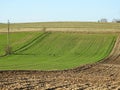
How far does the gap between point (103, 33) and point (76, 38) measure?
8.67m

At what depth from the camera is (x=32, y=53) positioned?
6575 centimetres

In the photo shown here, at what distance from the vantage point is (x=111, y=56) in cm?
6000

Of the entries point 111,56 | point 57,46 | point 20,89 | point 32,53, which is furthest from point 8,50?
point 20,89

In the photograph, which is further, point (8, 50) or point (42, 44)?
point (42, 44)

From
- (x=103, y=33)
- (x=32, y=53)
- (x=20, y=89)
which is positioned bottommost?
(x=20, y=89)

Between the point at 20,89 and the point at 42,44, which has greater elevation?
the point at 42,44

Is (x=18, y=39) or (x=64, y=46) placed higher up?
(x=18, y=39)

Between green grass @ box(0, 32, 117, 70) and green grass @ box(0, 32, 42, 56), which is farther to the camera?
green grass @ box(0, 32, 42, 56)

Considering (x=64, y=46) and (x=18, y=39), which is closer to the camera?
(x=64, y=46)

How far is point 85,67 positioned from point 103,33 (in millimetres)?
45970

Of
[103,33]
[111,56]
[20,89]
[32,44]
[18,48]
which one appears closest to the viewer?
[20,89]

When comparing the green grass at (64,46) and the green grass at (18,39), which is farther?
the green grass at (18,39)

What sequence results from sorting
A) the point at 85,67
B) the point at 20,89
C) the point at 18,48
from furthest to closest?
1. the point at 18,48
2. the point at 85,67
3. the point at 20,89

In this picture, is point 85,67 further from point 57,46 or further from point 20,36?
point 20,36
